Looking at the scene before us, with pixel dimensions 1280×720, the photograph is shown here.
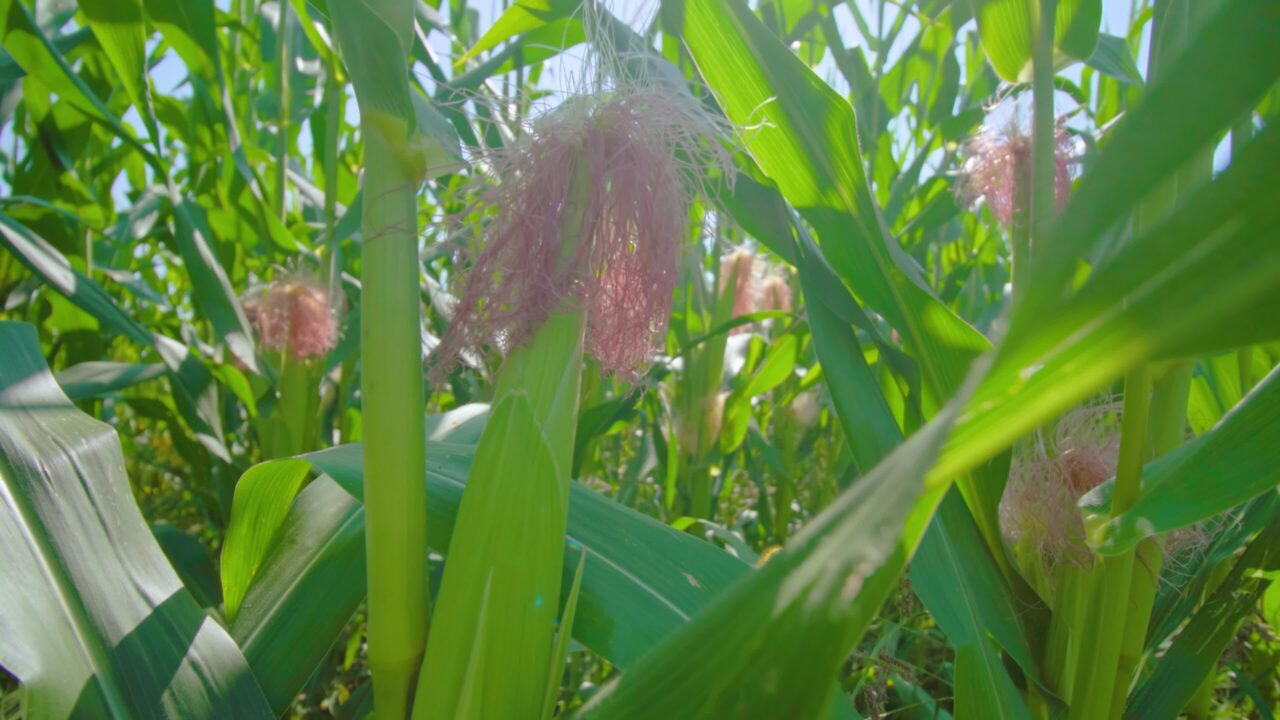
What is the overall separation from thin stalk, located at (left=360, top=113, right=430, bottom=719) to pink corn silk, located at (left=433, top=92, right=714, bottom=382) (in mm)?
95

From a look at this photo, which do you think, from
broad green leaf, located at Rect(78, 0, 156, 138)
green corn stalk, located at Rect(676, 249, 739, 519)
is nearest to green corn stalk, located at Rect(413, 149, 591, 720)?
broad green leaf, located at Rect(78, 0, 156, 138)

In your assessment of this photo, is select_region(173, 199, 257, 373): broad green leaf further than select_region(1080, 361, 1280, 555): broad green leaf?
Yes

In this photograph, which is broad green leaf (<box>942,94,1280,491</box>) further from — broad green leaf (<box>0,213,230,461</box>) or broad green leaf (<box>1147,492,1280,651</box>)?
broad green leaf (<box>0,213,230,461</box>)

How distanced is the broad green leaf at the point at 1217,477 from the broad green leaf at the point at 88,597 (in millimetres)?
779

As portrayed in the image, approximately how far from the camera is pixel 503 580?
607 millimetres

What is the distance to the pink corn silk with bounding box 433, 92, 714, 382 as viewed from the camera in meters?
0.69

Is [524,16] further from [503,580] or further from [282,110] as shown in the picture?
[282,110]

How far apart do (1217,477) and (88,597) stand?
954 mm

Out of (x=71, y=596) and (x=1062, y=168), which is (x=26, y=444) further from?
(x=1062, y=168)

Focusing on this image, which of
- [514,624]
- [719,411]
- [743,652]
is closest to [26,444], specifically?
[514,624]

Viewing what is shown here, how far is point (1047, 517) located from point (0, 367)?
3.88 feet

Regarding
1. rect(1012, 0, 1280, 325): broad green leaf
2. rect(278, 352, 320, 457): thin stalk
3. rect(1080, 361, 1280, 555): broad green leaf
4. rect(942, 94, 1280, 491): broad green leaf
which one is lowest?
rect(278, 352, 320, 457): thin stalk

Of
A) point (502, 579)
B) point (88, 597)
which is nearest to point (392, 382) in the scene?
point (502, 579)

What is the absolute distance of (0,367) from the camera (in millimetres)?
871
